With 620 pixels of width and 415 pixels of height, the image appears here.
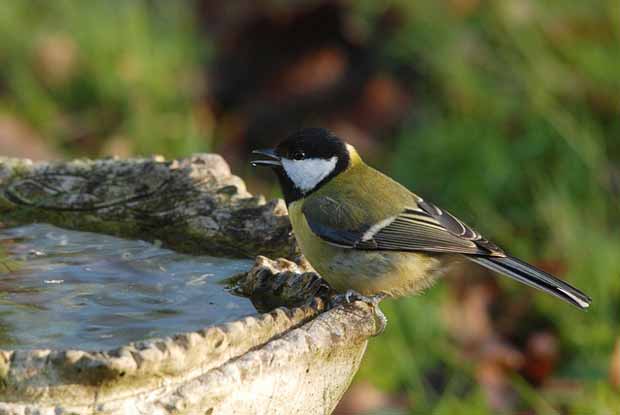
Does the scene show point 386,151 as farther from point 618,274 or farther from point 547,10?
point 618,274

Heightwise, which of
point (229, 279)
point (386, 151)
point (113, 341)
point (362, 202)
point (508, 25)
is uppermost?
point (508, 25)

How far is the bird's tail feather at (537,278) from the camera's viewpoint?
8.86 ft

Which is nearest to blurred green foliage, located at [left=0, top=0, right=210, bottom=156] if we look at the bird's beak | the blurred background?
the blurred background

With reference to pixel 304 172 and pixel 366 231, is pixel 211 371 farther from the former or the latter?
pixel 304 172

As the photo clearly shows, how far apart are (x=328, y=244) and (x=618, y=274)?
6.37 ft

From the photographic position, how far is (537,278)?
2.73m

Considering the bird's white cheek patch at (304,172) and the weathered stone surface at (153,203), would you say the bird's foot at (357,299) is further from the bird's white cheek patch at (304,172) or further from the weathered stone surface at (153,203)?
the bird's white cheek patch at (304,172)

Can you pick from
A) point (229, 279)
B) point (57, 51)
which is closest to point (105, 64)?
point (57, 51)

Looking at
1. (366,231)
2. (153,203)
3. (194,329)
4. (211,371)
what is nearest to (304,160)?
(366,231)

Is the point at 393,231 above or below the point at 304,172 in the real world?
below

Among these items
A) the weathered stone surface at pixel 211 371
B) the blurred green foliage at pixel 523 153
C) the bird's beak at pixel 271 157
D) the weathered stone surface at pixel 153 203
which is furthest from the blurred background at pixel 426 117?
the weathered stone surface at pixel 211 371

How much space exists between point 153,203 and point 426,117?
3023mm

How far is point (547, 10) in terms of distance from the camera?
561cm

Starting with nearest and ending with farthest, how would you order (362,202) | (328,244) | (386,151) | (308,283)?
(308,283) < (328,244) < (362,202) < (386,151)
